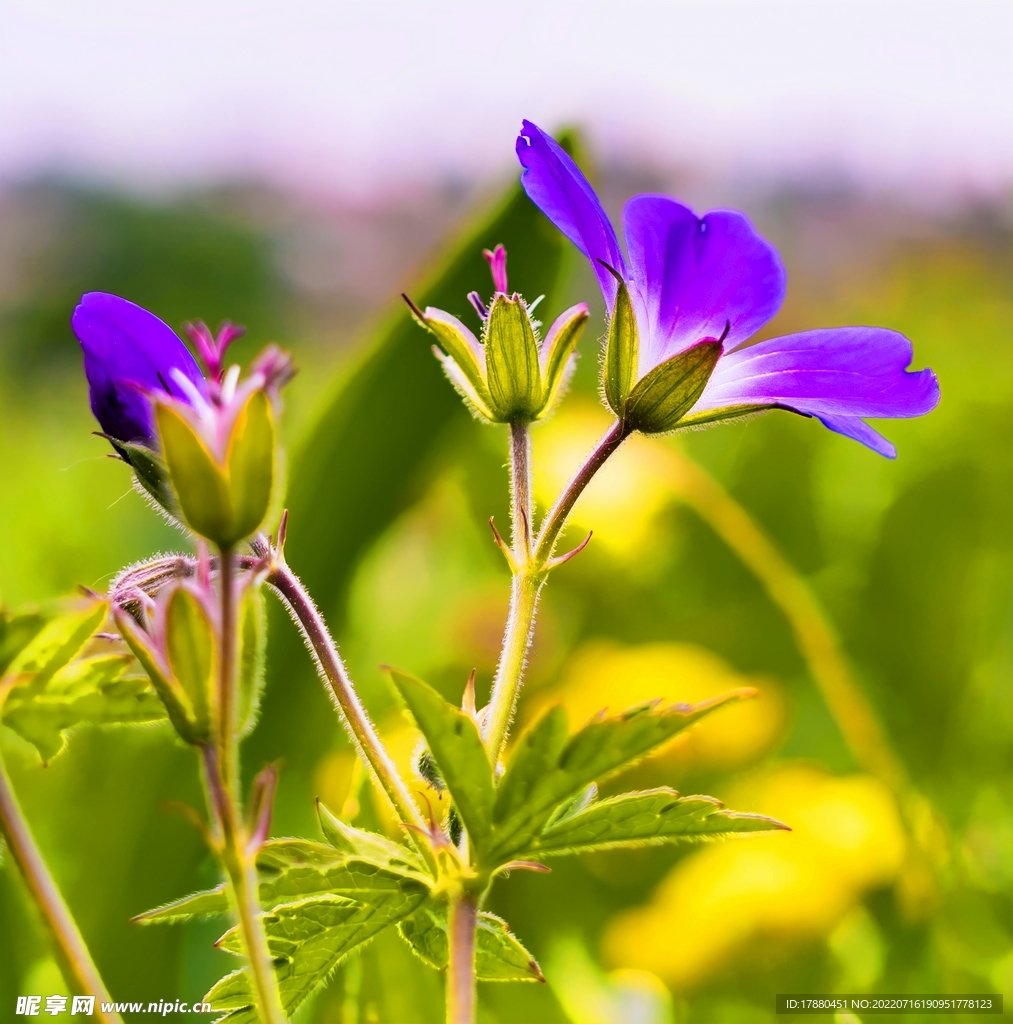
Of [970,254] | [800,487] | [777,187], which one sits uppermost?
[777,187]

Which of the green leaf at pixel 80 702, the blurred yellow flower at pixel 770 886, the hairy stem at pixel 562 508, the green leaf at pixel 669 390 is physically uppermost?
the green leaf at pixel 669 390

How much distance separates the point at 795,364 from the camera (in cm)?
29

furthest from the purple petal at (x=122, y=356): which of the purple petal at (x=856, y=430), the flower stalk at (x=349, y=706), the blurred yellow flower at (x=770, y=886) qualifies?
the blurred yellow flower at (x=770, y=886)

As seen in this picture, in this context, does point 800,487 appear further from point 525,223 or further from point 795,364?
point 795,364

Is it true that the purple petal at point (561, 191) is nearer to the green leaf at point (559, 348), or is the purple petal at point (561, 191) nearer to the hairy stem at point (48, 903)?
the green leaf at point (559, 348)

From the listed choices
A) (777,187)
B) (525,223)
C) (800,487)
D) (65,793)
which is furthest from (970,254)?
(65,793)

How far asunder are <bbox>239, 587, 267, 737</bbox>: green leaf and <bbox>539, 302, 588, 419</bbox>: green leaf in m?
0.11

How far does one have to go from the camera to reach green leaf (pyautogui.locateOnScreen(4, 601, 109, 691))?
213mm

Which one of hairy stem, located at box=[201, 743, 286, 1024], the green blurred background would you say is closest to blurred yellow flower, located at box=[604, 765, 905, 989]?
the green blurred background

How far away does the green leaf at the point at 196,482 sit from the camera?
187 mm

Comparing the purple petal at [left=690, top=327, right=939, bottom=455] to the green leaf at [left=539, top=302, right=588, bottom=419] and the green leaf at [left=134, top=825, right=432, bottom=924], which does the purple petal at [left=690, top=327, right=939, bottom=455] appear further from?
the green leaf at [left=134, top=825, right=432, bottom=924]

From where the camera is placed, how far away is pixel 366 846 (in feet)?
0.78

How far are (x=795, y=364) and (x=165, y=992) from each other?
39 cm

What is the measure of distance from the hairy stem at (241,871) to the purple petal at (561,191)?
0.50ft
